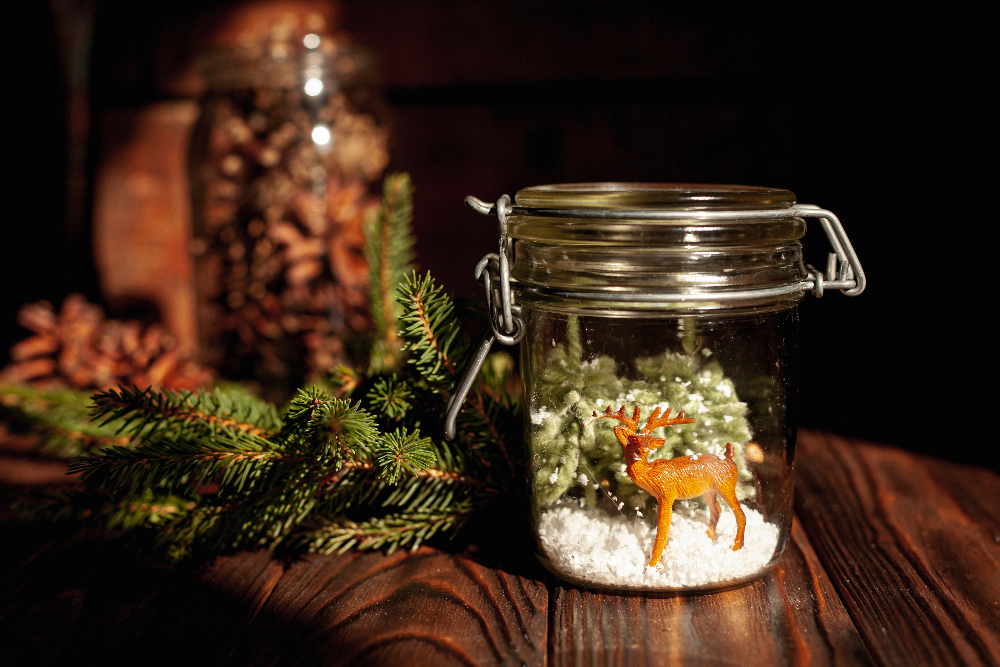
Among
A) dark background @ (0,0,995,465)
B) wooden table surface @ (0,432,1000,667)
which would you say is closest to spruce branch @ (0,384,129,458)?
wooden table surface @ (0,432,1000,667)

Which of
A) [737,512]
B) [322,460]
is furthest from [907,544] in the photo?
[322,460]

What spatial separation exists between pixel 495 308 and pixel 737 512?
0.22 m

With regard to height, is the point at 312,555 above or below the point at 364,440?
below

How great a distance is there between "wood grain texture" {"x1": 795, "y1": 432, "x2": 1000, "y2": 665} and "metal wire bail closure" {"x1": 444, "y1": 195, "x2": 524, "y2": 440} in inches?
12.2

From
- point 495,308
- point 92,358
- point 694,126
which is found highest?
point 694,126

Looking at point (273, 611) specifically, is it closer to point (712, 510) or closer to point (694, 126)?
point (712, 510)

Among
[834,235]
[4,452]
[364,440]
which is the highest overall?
[834,235]

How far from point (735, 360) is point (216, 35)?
0.92 metres

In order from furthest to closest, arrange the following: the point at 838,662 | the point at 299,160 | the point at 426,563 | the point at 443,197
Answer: the point at 443,197 → the point at 299,160 → the point at 426,563 → the point at 838,662

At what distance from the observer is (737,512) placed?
20.4 inches

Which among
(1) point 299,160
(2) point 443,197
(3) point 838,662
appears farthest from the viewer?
(2) point 443,197

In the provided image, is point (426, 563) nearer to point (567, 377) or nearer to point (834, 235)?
point (567, 377)

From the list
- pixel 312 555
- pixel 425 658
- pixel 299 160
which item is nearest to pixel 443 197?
pixel 299 160

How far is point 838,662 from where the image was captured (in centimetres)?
46
